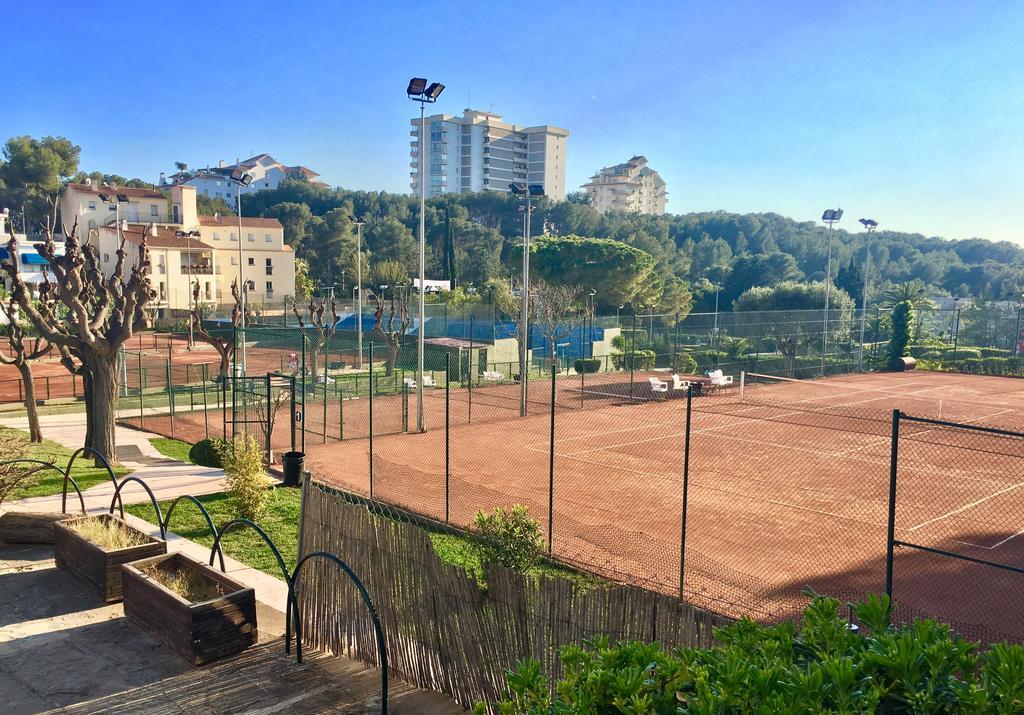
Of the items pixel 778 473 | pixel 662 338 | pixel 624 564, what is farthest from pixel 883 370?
pixel 624 564

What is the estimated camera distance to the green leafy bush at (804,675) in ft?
8.85

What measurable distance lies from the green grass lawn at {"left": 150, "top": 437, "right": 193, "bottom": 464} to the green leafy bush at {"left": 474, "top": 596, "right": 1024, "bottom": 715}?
16445 mm

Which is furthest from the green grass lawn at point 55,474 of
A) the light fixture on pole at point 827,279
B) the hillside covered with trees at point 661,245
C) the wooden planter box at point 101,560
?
the hillside covered with trees at point 661,245

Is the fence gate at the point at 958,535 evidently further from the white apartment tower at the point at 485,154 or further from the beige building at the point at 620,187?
the beige building at the point at 620,187

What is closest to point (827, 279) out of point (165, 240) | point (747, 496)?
point (747, 496)

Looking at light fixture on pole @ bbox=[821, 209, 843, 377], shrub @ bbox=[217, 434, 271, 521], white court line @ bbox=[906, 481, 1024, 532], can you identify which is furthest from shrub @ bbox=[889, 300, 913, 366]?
shrub @ bbox=[217, 434, 271, 521]

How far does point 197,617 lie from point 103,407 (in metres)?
10.5

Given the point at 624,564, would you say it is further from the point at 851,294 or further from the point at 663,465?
the point at 851,294

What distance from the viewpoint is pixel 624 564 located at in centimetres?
1177

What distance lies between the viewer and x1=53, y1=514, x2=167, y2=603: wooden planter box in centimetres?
864

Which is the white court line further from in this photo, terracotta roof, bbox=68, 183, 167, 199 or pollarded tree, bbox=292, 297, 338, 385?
terracotta roof, bbox=68, 183, 167, 199

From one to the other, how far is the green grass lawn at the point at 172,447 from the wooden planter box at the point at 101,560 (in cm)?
879

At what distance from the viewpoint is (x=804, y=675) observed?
107 inches

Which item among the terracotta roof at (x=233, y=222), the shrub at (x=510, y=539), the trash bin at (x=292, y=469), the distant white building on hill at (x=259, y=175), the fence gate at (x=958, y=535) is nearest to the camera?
the fence gate at (x=958, y=535)
